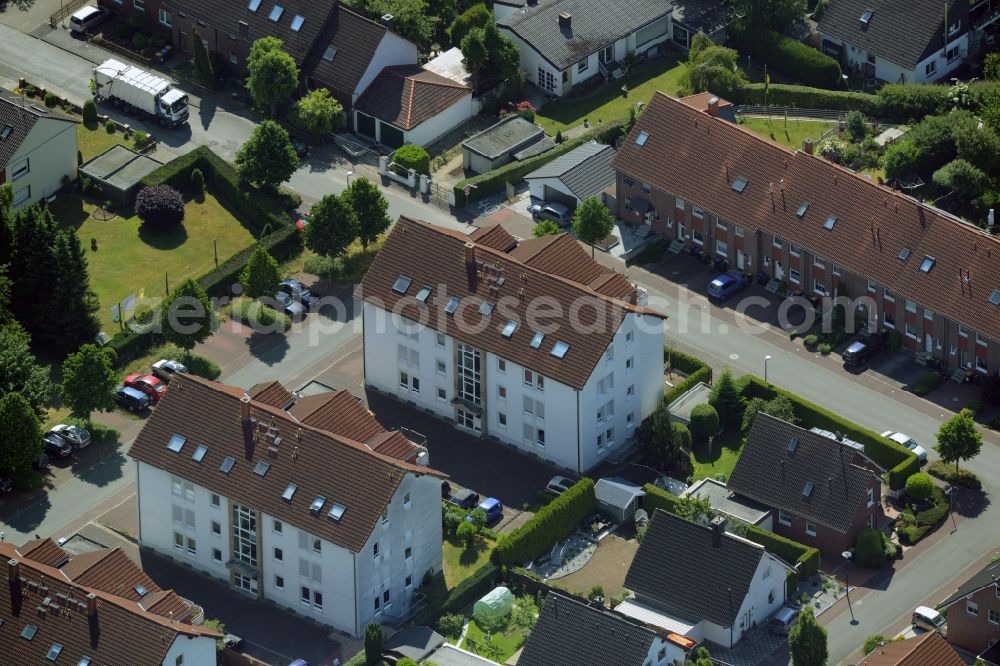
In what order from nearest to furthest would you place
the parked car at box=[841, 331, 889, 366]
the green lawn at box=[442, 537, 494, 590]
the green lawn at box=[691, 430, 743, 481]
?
the green lawn at box=[442, 537, 494, 590] < the green lawn at box=[691, 430, 743, 481] < the parked car at box=[841, 331, 889, 366]

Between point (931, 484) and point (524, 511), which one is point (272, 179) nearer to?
point (524, 511)

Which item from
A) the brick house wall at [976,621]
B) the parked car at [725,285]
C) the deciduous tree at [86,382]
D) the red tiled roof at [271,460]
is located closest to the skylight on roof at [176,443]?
the red tiled roof at [271,460]

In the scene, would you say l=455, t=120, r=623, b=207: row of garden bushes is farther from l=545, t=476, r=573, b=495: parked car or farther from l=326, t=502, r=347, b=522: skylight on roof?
l=326, t=502, r=347, b=522: skylight on roof

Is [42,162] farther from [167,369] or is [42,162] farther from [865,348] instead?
[865,348]

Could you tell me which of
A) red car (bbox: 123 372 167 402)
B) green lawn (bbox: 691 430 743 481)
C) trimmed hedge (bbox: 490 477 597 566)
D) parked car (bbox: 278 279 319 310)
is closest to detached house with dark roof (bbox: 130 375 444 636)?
trimmed hedge (bbox: 490 477 597 566)

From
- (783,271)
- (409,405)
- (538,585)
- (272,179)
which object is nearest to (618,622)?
(538,585)

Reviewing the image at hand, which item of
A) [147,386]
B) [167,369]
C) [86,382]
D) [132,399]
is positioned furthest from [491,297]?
[86,382]
